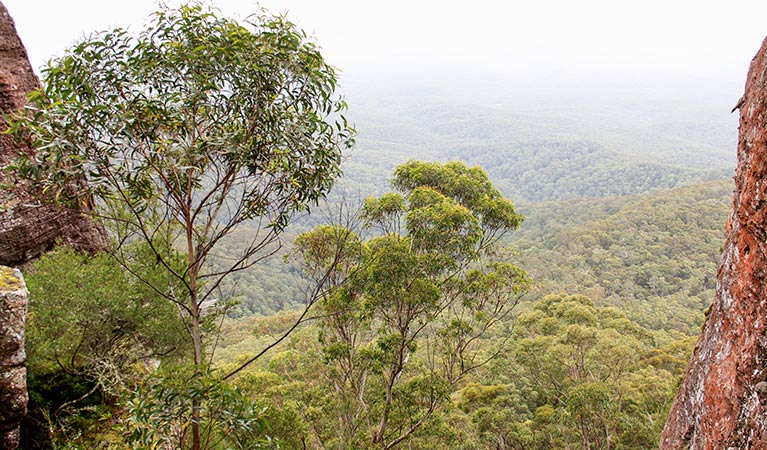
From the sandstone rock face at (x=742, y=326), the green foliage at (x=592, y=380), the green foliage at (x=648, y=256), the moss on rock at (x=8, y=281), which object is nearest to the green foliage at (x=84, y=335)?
the moss on rock at (x=8, y=281)

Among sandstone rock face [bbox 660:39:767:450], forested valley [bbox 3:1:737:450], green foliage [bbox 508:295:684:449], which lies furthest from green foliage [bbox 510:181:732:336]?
sandstone rock face [bbox 660:39:767:450]

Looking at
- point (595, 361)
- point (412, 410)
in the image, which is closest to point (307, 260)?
point (412, 410)

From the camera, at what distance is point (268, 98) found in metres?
3.53

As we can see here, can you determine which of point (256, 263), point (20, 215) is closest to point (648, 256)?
point (256, 263)

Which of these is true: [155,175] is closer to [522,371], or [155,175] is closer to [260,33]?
[260,33]

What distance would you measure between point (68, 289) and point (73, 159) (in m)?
3.62

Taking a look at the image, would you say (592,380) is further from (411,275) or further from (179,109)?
(179,109)

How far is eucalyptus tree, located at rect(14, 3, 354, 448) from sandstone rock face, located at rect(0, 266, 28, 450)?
1883mm

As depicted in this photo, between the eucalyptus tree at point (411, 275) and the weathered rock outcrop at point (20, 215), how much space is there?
4.03m

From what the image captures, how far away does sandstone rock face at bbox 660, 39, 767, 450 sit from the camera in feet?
10.8

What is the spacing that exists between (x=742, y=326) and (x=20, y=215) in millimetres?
9360

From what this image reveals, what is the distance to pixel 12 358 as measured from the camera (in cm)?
464

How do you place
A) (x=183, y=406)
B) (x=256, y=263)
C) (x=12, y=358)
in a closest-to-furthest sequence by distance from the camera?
(x=183, y=406)
(x=12, y=358)
(x=256, y=263)

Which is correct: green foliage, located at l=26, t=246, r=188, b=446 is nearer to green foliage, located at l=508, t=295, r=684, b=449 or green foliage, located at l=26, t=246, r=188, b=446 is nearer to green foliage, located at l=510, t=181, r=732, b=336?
green foliage, located at l=508, t=295, r=684, b=449
